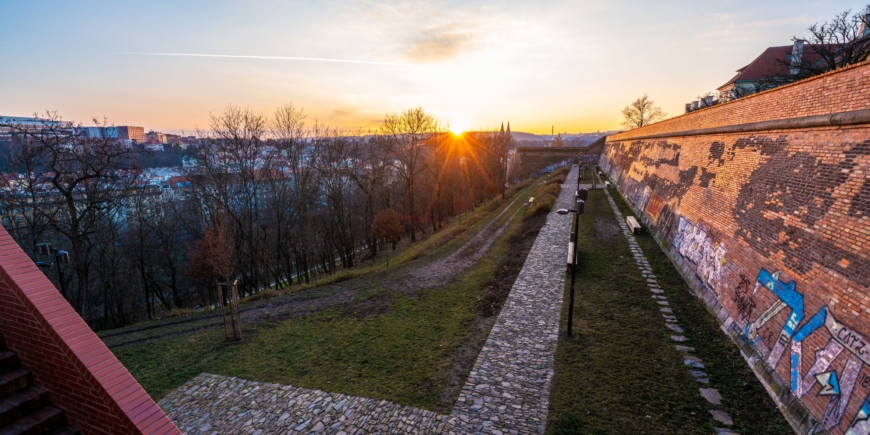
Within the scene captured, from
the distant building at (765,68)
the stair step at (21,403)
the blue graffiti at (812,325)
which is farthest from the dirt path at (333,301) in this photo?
the distant building at (765,68)

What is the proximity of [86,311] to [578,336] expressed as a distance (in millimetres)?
26766

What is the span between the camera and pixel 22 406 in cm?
344

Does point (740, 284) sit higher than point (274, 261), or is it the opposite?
point (740, 284)

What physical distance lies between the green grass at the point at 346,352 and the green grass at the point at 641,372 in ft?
7.52

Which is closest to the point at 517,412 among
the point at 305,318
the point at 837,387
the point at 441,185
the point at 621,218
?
the point at 837,387

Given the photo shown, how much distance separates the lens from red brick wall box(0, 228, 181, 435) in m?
3.45

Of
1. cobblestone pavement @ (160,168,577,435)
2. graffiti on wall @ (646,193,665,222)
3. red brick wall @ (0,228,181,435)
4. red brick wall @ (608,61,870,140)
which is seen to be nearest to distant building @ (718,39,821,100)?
graffiti on wall @ (646,193,665,222)

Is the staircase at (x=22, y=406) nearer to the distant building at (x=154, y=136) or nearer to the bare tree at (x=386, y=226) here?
the bare tree at (x=386, y=226)

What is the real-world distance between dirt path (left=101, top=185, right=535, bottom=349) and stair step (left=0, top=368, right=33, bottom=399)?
24.4 ft

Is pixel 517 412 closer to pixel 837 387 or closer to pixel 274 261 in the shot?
pixel 837 387

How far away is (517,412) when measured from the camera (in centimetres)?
592

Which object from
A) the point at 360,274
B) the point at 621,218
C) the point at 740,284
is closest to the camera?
the point at 740,284

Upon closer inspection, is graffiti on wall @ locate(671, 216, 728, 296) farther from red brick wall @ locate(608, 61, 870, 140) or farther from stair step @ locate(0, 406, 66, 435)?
stair step @ locate(0, 406, 66, 435)

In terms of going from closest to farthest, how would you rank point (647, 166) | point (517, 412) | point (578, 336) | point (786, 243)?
point (517, 412)
point (786, 243)
point (578, 336)
point (647, 166)
